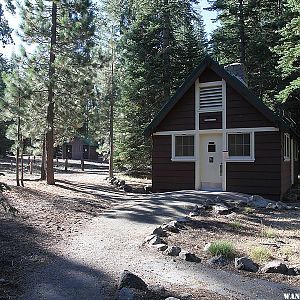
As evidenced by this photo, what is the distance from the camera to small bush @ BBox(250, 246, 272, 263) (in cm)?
640

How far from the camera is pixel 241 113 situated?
14539 millimetres

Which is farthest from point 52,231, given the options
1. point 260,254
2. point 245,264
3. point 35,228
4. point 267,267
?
point 267,267

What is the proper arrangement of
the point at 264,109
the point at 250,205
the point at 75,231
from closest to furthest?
1. the point at 75,231
2. the point at 250,205
3. the point at 264,109

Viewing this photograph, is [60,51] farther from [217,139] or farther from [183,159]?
[217,139]

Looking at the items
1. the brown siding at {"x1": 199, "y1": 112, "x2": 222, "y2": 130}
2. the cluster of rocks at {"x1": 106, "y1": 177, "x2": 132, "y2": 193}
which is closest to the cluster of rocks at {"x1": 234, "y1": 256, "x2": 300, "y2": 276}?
the brown siding at {"x1": 199, "y1": 112, "x2": 222, "y2": 130}

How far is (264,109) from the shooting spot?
1363 centimetres

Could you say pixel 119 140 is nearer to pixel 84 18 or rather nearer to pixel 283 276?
pixel 84 18

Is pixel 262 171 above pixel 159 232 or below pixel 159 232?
above

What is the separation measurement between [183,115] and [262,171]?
4.12 metres

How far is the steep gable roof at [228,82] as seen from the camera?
13602 mm

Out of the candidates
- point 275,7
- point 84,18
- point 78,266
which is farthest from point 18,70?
point 275,7

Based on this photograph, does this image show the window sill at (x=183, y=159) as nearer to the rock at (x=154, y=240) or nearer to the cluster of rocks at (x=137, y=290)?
the rock at (x=154, y=240)

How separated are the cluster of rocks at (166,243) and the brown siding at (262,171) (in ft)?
19.3

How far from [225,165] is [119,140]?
11.7m
